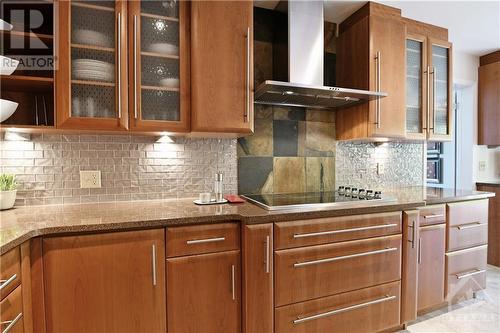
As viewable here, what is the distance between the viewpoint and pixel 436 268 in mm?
1999

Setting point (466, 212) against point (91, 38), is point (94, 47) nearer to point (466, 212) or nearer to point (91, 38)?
point (91, 38)

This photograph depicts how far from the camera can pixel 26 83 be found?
57.8 inches

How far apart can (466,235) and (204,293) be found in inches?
81.9

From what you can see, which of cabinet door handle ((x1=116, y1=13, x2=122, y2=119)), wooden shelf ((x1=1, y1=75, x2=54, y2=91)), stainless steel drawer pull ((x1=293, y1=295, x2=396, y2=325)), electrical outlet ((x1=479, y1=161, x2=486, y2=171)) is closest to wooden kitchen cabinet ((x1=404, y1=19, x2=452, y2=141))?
electrical outlet ((x1=479, y1=161, x2=486, y2=171))

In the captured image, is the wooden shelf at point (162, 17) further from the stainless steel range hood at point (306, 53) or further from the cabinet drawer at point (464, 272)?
the cabinet drawer at point (464, 272)

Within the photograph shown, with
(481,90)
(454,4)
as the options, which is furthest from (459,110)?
(454,4)

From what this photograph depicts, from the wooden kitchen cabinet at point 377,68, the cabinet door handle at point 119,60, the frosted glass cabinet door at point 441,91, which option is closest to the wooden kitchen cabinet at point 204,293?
the cabinet door handle at point 119,60

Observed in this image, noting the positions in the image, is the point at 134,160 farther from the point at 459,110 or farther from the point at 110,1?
the point at 459,110

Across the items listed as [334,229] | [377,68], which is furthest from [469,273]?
[377,68]

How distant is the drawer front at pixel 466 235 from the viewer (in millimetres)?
2078

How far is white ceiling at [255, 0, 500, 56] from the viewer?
7.04ft

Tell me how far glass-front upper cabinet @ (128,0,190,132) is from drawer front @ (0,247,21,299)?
0.80m

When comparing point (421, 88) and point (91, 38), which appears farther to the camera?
point (421, 88)

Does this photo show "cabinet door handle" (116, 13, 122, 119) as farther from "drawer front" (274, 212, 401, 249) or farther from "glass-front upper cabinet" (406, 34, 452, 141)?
"glass-front upper cabinet" (406, 34, 452, 141)
